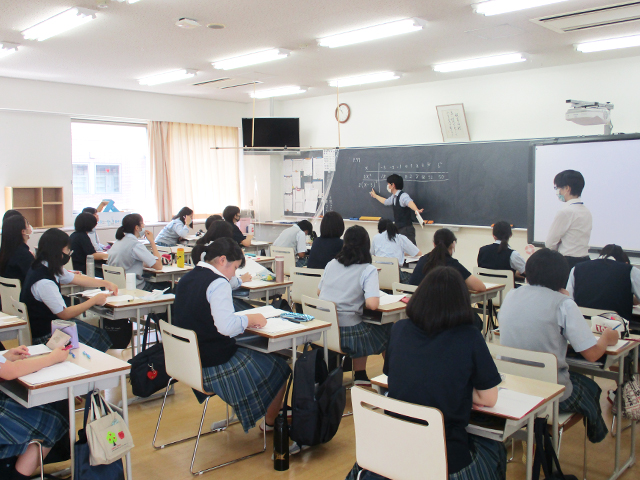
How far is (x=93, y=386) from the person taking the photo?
8.04 ft

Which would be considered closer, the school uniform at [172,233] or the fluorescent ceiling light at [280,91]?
the school uniform at [172,233]

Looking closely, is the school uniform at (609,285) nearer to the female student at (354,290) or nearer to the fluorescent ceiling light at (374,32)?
the female student at (354,290)

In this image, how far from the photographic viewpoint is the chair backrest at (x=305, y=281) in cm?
466

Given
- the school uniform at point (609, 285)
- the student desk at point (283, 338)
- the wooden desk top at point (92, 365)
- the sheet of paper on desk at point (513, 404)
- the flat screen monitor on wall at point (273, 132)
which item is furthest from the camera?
the flat screen monitor on wall at point (273, 132)

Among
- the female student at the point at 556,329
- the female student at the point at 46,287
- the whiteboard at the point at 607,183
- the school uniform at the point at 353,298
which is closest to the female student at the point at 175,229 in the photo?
the female student at the point at 46,287

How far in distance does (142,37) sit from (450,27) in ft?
10.1

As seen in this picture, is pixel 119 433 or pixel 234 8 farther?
pixel 234 8

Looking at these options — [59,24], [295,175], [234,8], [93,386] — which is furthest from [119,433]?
[295,175]

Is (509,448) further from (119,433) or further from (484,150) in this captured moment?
(484,150)

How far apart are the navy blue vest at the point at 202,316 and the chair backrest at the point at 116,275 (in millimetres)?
1981

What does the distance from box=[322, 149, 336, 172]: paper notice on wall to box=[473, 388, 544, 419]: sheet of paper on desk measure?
7.11m

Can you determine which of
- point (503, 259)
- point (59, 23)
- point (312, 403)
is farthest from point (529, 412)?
point (59, 23)

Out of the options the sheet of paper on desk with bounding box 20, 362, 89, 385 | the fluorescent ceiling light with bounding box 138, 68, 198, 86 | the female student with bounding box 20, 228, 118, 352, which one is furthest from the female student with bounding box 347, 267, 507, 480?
the fluorescent ceiling light with bounding box 138, 68, 198, 86

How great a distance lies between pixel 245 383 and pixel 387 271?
9.37 ft
